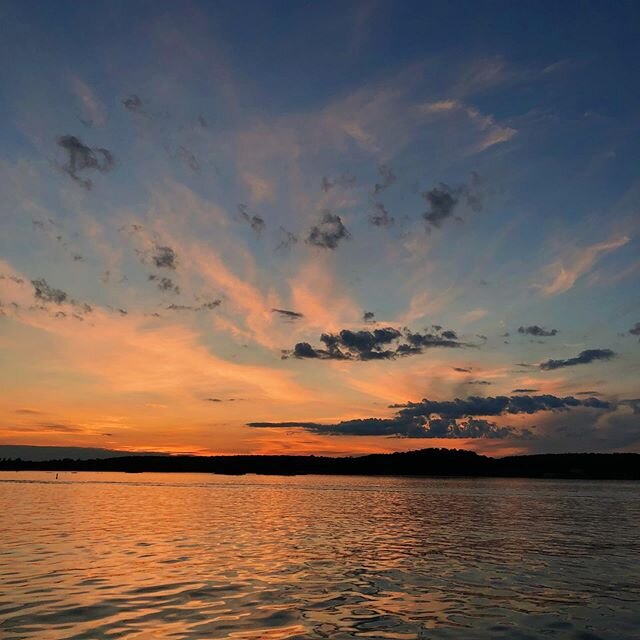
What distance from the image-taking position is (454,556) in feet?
135

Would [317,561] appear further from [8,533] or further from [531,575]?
[8,533]

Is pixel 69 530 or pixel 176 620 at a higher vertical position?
pixel 69 530

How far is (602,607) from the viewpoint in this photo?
26312mm

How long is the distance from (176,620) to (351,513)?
192ft

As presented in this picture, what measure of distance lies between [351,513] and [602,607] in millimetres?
54752

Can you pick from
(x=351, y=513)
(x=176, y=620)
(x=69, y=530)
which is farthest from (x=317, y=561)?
(x=351, y=513)

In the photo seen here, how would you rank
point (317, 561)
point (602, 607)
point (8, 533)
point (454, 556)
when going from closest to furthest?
point (602, 607) < point (317, 561) < point (454, 556) < point (8, 533)

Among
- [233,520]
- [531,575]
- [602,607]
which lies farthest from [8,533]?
[602,607]

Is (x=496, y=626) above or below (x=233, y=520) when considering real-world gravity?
below

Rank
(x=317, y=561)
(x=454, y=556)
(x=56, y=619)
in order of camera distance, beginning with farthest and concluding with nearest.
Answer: (x=454, y=556)
(x=317, y=561)
(x=56, y=619)

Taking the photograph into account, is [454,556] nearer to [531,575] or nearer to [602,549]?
[531,575]

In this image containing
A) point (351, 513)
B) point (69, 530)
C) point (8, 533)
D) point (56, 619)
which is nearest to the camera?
point (56, 619)

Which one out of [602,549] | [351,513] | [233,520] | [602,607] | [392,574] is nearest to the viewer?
[602,607]

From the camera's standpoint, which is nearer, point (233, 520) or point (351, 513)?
point (233, 520)
